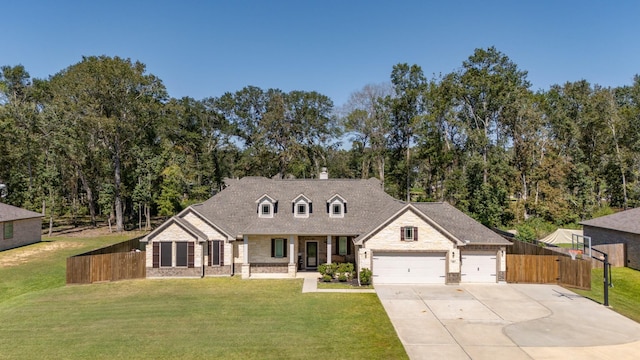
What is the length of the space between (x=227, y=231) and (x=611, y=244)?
29.2 meters

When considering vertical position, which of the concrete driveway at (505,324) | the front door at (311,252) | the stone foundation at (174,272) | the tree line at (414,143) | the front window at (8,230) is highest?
the tree line at (414,143)

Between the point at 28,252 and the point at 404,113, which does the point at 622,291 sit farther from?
the point at 28,252

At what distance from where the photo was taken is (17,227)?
3559cm

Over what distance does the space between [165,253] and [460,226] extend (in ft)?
66.1

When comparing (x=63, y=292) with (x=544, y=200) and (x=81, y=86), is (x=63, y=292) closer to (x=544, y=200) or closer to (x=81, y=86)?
(x=81, y=86)

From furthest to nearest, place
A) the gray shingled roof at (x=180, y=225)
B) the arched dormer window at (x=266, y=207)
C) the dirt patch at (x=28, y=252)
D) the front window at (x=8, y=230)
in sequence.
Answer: the front window at (x=8, y=230) → the dirt patch at (x=28, y=252) → the arched dormer window at (x=266, y=207) → the gray shingled roof at (x=180, y=225)

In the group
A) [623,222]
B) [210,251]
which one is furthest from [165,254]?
[623,222]

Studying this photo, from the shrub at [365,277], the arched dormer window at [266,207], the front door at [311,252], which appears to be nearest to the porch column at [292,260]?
the front door at [311,252]

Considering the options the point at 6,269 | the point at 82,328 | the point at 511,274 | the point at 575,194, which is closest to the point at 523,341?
the point at 511,274

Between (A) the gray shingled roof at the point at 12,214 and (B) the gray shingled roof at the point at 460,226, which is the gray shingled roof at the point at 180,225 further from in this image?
(A) the gray shingled roof at the point at 12,214

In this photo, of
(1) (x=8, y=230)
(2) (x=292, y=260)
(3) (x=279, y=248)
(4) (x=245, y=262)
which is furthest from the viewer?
(1) (x=8, y=230)

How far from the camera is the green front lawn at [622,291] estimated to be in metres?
19.2

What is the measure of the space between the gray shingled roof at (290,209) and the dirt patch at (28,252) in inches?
618

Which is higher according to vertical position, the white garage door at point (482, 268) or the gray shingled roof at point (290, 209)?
the gray shingled roof at point (290, 209)
